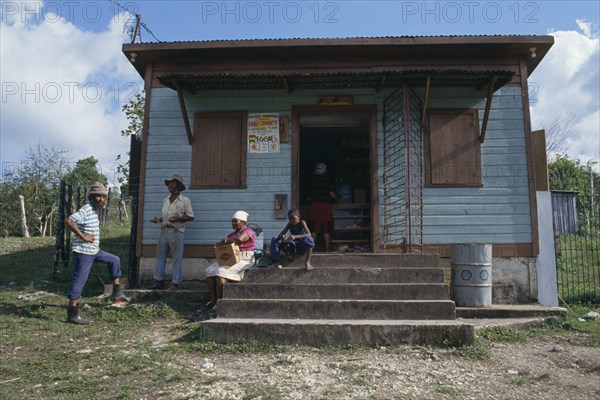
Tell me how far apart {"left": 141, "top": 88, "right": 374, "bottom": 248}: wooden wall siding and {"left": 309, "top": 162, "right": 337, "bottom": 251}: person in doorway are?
2.03 ft

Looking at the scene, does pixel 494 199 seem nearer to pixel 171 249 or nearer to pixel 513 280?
Result: pixel 513 280

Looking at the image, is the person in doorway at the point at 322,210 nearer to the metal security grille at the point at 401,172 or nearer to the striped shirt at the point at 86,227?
the metal security grille at the point at 401,172

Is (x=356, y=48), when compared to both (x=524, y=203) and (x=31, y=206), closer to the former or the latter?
(x=524, y=203)

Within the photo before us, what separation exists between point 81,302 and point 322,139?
6.53 m

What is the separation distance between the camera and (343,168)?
11234 millimetres

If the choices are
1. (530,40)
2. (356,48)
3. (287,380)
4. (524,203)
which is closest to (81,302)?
(287,380)

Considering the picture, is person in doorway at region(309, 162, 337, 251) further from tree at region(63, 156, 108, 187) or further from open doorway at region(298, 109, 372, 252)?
tree at region(63, 156, 108, 187)

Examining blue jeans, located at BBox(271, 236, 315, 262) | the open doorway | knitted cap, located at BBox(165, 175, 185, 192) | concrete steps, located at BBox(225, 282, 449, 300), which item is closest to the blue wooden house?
the open doorway

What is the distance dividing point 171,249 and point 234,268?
1556mm

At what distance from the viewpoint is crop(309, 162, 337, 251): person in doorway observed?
27.2 feet

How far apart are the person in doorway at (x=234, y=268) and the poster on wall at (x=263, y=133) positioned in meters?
1.74

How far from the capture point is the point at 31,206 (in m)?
23.3

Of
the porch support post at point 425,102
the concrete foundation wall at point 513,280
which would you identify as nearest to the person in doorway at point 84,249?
the porch support post at point 425,102

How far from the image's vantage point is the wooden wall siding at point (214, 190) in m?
8.07
